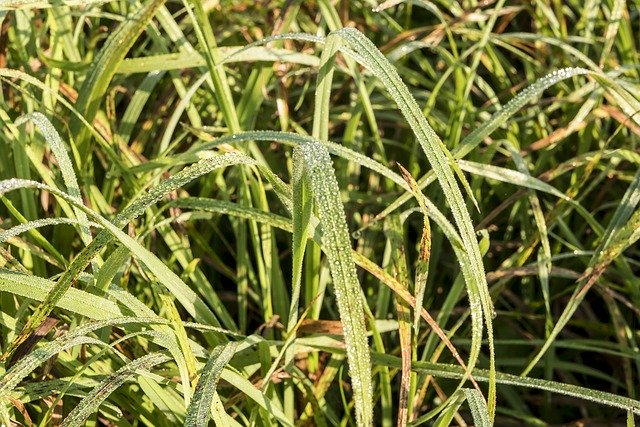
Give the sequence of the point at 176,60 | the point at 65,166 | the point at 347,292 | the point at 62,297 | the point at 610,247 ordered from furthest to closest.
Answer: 1. the point at 176,60
2. the point at 610,247
3. the point at 65,166
4. the point at 62,297
5. the point at 347,292

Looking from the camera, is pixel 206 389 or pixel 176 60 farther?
pixel 176 60

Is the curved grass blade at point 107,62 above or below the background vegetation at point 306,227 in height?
above

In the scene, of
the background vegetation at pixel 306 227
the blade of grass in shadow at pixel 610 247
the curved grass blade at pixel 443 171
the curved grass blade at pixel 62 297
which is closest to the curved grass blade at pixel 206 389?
the background vegetation at pixel 306 227

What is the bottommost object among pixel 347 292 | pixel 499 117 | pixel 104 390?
pixel 104 390

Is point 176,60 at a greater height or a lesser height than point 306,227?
greater

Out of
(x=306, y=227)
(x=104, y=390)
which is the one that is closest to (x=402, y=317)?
(x=306, y=227)

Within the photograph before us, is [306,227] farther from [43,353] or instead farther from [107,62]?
[107,62]

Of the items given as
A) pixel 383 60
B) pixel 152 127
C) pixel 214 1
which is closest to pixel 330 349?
pixel 383 60

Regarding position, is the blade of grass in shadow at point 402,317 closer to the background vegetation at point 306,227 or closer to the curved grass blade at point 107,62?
the background vegetation at point 306,227

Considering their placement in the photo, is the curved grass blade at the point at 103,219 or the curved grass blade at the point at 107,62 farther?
the curved grass blade at the point at 107,62
